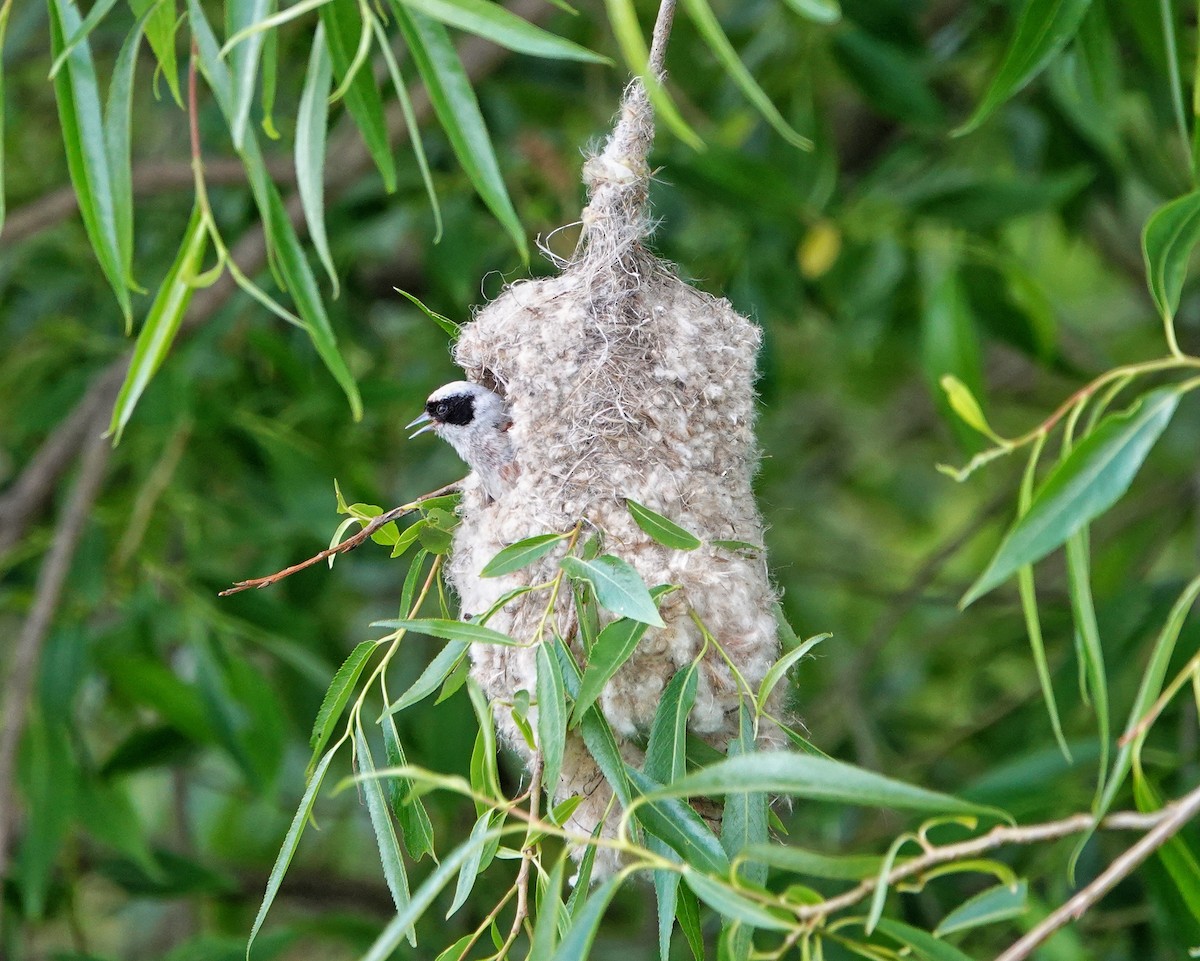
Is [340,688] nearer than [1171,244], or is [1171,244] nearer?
[1171,244]

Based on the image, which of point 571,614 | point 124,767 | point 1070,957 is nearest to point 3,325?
point 124,767

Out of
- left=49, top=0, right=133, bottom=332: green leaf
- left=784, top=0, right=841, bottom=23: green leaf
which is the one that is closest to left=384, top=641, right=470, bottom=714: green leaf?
left=49, top=0, right=133, bottom=332: green leaf

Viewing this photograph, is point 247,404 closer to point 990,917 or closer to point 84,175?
point 84,175

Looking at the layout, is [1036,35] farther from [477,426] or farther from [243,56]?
[477,426]

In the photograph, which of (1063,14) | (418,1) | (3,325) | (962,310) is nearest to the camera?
(418,1)

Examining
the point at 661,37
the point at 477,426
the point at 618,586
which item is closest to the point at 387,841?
the point at 618,586

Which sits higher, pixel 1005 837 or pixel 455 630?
pixel 455 630

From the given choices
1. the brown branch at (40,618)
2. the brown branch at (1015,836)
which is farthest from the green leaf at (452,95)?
the brown branch at (40,618)

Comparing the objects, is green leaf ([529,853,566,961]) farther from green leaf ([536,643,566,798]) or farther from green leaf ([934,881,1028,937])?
green leaf ([934,881,1028,937])
